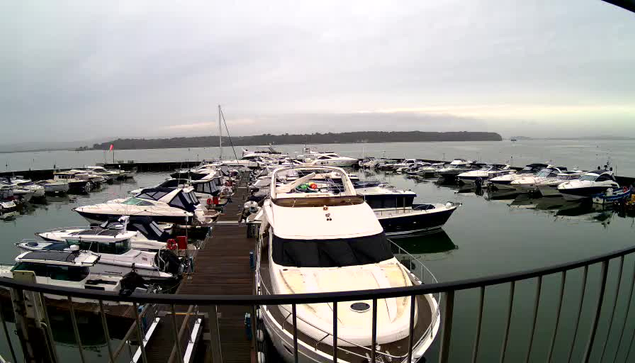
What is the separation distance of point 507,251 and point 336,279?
13.0m

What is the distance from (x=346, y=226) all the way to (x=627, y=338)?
9.26 metres

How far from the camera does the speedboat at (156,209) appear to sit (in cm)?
1778

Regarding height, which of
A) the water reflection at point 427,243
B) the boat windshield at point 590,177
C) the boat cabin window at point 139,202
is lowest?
the water reflection at point 427,243

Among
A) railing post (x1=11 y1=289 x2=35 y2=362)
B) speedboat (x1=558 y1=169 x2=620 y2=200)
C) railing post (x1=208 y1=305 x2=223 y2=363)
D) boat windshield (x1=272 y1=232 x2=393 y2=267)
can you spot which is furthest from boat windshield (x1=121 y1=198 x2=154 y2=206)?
speedboat (x1=558 y1=169 x2=620 y2=200)

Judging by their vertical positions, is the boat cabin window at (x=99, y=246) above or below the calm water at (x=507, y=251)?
above

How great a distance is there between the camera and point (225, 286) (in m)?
9.63

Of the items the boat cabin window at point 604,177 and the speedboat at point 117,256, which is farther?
the boat cabin window at point 604,177

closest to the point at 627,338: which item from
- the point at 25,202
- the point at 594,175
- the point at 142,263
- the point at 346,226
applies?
the point at 346,226

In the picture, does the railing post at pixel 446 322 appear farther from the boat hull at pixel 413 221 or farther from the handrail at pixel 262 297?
the boat hull at pixel 413 221

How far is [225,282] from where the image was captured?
9.84 meters

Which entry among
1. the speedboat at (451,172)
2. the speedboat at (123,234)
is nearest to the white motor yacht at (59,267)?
the speedboat at (123,234)

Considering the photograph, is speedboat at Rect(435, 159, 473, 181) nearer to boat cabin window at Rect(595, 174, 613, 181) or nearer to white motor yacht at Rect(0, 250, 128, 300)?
boat cabin window at Rect(595, 174, 613, 181)

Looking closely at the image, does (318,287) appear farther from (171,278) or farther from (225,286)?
(171,278)

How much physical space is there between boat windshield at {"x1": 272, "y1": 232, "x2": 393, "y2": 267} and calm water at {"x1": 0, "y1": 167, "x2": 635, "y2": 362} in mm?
2298
